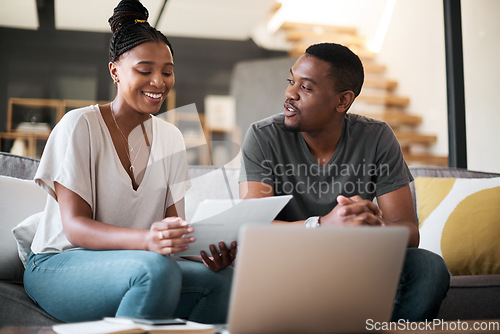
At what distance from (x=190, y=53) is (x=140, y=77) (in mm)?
2912

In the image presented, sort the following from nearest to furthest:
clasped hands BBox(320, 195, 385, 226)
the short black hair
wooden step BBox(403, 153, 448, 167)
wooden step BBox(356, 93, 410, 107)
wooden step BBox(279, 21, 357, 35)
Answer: clasped hands BBox(320, 195, 385, 226) < the short black hair < wooden step BBox(403, 153, 448, 167) < wooden step BBox(279, 21, 357, 35) < wooden step BBox(356, 93, 410, 107)

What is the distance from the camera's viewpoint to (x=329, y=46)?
167 centimetres

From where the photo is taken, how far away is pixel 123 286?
3.43 feet

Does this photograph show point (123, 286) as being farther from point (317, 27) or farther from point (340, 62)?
point (317, 27)

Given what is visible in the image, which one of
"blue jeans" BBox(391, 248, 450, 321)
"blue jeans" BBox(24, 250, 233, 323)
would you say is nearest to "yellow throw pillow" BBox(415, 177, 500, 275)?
"blue jeans" BBox(391, 248, 450, 321)

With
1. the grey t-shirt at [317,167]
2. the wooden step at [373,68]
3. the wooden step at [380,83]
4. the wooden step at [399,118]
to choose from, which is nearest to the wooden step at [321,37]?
the wooden step at [373,68]

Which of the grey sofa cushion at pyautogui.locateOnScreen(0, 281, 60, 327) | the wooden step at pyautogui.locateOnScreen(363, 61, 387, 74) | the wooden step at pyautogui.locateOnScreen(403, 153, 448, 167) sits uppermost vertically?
the wooden step at pyautogui.locateOnScreen(363, 61, 387, 74)

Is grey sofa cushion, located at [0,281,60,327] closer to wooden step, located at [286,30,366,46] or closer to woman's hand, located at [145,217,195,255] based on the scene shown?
woman's hand, located at [145,217,195,255]

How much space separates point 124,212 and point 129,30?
465 mm

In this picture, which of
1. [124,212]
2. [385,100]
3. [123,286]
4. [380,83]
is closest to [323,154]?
[124,212]

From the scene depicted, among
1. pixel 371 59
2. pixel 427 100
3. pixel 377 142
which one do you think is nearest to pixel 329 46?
pixel 377 142

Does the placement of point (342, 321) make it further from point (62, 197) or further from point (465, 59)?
point (465, 59)

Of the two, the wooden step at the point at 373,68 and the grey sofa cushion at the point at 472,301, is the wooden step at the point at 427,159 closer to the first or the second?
the wooden step at the point at 373,68

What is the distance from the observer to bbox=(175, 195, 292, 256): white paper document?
1017 mm
